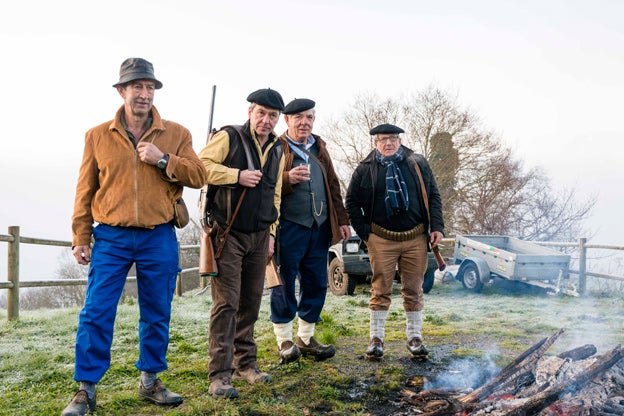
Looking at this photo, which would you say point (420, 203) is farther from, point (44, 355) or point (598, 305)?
point (598, 305)

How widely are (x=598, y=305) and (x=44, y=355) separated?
878cm

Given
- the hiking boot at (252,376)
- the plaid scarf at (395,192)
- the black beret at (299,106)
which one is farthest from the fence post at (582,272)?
the hiking boot at (252,376)

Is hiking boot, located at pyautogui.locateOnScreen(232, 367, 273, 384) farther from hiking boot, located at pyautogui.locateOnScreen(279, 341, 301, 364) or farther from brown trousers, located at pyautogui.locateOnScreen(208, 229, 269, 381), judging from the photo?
hiking boot, located at pyautogui.locateOnScreen(279, 341, 301, 364)

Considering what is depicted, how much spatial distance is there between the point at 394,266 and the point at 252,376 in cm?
163

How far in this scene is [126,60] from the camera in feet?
11.2

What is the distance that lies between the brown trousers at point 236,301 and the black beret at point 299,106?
1124mm

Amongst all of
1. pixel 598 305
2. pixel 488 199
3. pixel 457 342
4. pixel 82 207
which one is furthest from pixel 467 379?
pixel 488 199

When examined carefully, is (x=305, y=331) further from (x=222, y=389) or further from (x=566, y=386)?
(x=566, y=386)

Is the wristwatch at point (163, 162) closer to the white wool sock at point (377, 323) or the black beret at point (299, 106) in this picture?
the black beret at point (299, 106)

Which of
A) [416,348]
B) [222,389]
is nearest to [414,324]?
[416,348]

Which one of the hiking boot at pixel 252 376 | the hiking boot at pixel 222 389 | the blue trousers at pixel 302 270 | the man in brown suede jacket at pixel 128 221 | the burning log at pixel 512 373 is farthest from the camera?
the blue trousers at pixel 302 270

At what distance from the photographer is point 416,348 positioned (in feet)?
15.6

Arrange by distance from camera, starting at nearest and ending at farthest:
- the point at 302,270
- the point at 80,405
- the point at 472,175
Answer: the point at 80,405 → the point at 302,270 → the point at 472,175

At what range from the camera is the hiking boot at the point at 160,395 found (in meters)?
3.49
